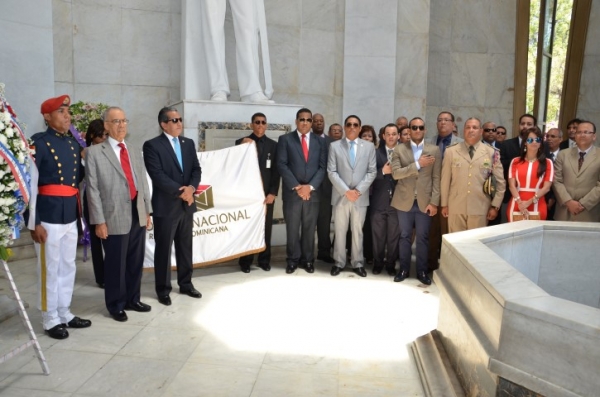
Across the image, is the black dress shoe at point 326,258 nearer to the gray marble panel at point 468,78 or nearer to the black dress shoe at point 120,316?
the black dress shoe at point 120,316

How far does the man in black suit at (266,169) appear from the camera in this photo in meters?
6.07

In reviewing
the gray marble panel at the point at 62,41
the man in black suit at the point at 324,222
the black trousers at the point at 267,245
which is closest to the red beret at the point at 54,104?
the black trousers at the point at 267,245

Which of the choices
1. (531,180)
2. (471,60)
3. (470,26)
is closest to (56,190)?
(531,180)

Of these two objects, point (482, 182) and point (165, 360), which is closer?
point (165, 360)

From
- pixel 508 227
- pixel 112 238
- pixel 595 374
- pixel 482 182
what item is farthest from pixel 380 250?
pixel 595 374

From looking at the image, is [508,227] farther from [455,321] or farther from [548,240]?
[455,321]

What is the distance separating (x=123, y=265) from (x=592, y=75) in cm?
894

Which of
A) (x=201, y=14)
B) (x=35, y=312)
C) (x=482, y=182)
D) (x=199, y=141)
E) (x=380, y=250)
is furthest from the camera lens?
(x=201, y=14)

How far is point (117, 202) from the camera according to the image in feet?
13.8

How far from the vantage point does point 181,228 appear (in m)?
4.98

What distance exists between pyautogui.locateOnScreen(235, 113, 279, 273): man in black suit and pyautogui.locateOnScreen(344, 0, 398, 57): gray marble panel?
364 centimetres

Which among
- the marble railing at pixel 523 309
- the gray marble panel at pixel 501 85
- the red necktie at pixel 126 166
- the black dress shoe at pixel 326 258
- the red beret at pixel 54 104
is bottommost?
the black dress shoe at pixel 326 258

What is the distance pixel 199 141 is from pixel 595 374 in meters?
→ 5.23

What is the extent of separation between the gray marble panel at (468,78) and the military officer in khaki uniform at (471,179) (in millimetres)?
5223
